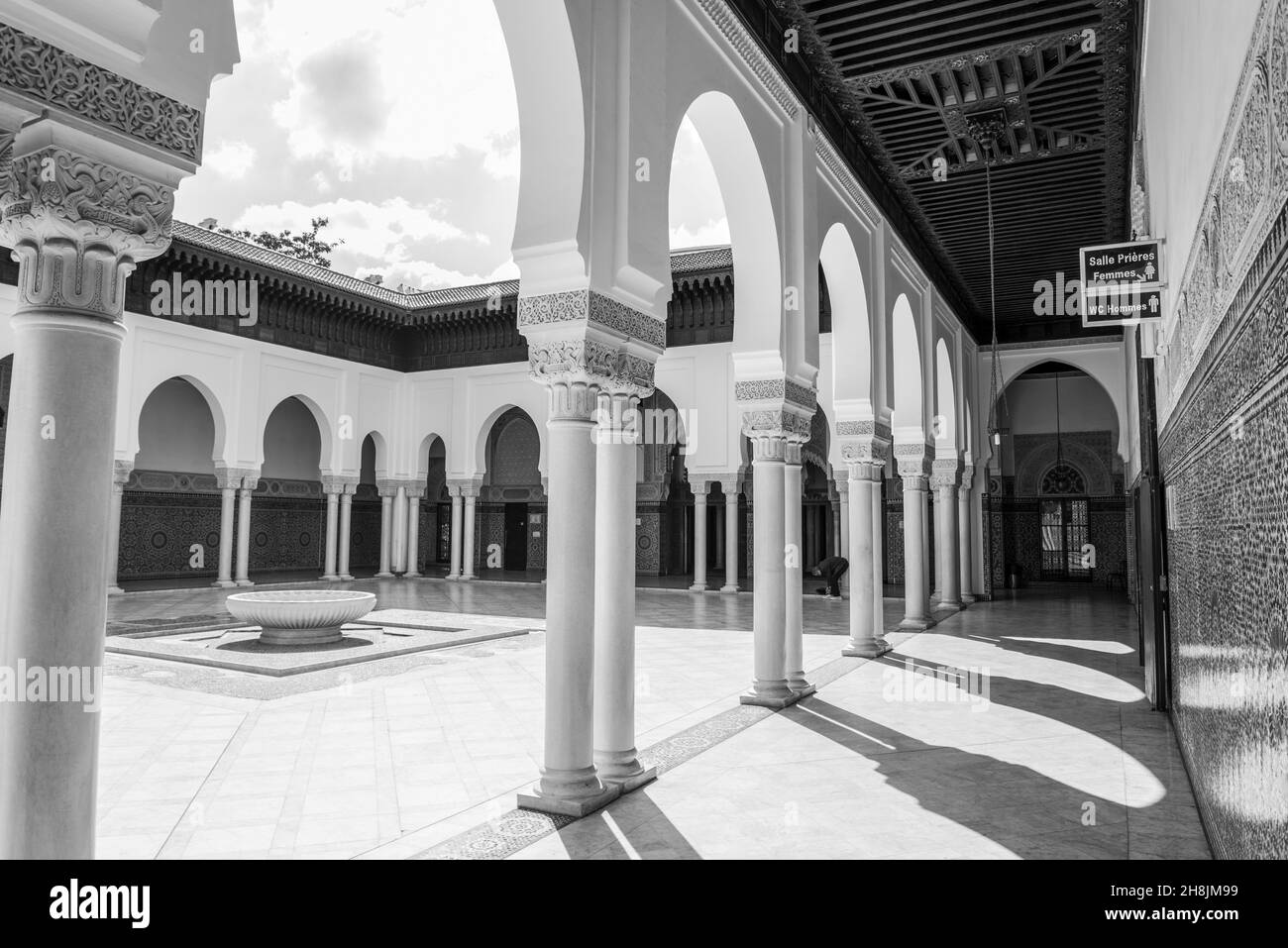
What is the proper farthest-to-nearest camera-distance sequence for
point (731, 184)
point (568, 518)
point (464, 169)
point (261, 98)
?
point (464, 169)
point (261, 98)
point (731, 184)
point (568, 518)

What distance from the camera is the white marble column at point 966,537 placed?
1313cm

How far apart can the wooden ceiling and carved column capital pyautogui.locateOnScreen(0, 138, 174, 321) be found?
4591 mm

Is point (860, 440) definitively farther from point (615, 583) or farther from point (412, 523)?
point (412, 523)

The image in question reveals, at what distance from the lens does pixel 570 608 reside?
143 inches

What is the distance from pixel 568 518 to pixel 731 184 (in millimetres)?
3176

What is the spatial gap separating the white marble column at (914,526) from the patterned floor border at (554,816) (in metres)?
3.39

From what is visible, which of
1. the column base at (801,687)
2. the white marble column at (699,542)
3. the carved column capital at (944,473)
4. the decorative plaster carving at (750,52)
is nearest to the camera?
the decorative plaster carving at (750,52)

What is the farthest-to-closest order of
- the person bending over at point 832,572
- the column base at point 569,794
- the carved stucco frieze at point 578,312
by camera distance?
the person bending over at point 832,572, the carved stucco frieze at point 578,312, the column base at point 569,794

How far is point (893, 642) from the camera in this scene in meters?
8.94

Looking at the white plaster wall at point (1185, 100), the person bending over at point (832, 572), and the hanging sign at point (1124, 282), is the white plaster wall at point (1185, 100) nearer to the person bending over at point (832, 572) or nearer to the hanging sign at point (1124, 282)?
the hanging sign at point (1124, 282)

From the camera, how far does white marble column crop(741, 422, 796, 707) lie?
566cm

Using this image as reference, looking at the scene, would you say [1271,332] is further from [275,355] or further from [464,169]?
[464,169]

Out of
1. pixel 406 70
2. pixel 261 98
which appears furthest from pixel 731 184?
pixel 261 98

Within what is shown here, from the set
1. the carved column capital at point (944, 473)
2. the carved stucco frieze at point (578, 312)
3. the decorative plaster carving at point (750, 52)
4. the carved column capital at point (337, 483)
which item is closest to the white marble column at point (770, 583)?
the carved stucco frieze at point (578, 312)
